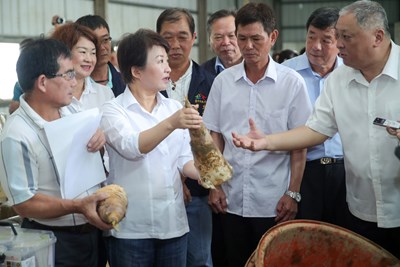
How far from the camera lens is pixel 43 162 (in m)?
1.70

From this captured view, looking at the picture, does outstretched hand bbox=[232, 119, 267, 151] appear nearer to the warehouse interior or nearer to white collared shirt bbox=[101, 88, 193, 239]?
white collared shirt bbox=[101, 88, 193, 239]

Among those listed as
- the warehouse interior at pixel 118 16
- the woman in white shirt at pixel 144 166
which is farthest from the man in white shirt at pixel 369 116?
the warehouse interior at pixel 118 16

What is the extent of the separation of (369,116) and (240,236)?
80cm

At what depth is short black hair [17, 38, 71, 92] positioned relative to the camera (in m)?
1.73

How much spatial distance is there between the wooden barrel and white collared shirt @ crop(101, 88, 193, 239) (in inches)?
17.1

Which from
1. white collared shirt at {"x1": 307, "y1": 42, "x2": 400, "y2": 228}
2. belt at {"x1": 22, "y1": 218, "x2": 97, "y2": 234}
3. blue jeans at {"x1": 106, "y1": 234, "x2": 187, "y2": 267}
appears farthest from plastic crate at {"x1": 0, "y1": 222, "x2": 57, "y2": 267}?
white collared shirt at {"x1": 307, "y1": 42, "x2": 400, "y2": 228}

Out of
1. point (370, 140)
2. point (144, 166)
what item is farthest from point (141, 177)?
point (370, 140)

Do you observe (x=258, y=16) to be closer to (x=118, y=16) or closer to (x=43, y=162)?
(x=43, y=162)

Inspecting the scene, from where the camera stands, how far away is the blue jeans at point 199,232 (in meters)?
2.37

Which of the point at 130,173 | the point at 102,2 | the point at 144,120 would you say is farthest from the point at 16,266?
the point at 102,2

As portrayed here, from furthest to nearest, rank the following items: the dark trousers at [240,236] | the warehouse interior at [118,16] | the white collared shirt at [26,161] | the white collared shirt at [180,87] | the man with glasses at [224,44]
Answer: the warehouse interior at [118,16] < the man with glasses at [224,44] < the white collared shirt at [180,87] < the dark trousers at [240,236] < the white collared shirt at [26,161]

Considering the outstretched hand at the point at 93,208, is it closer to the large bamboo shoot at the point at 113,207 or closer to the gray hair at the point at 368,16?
the large bamboo shoot at the point at 113,207

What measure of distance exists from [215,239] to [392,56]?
1401 mm

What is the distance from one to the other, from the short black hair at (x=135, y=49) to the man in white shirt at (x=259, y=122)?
0.46 meters
